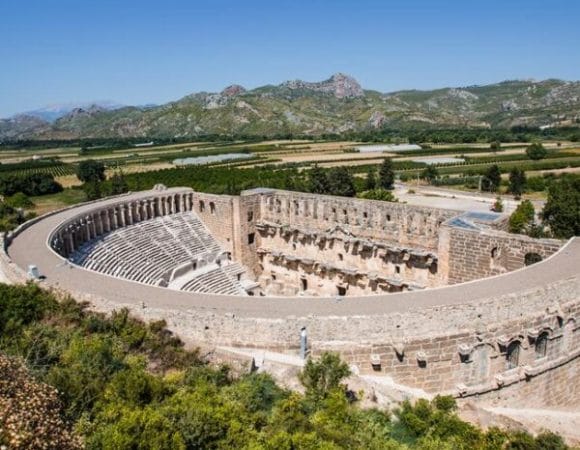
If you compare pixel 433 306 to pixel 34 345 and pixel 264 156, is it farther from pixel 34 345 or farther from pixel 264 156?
pixel 264 156

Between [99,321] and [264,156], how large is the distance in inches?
3644

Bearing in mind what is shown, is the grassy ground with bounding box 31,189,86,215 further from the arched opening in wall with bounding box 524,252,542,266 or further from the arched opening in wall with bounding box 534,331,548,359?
the arched opening in wall with bounding box 534,331,548,359

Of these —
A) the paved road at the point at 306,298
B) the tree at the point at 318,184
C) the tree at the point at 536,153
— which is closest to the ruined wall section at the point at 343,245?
the paved road at the point at 306,298

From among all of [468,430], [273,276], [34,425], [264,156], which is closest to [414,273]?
[273,276]

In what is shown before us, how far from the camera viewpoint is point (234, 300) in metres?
18.0

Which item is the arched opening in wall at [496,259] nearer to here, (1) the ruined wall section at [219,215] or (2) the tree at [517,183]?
(1) the ruined wall section at [219,215]

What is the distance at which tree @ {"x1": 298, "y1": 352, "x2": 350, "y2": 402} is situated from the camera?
45.7 feet

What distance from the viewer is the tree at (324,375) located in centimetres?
1392

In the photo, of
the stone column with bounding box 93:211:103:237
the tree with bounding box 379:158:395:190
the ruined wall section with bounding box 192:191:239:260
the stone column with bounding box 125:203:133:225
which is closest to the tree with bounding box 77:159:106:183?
the tree with bounding box 379:158:395:190

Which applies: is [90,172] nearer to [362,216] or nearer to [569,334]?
[362,216]

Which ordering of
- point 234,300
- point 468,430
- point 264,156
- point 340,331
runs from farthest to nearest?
point 264,156 → point 234,300 → point 340,331 → point 468,430

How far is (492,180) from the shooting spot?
6519cm

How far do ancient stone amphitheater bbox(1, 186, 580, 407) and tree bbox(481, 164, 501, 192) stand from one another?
41747 mm

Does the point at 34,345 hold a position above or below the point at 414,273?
above
